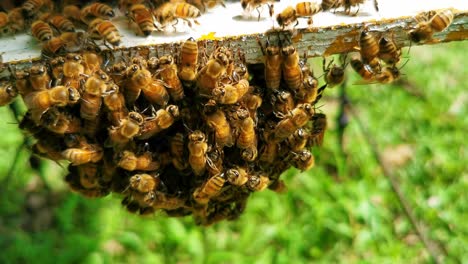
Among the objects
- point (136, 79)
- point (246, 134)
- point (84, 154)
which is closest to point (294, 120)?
point (246, 134)

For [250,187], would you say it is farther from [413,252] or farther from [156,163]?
[413,252]

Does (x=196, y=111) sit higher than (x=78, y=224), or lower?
higher

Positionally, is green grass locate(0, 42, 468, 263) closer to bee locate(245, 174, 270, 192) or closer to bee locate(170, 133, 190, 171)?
bee locate(245, 174, 270, 192)

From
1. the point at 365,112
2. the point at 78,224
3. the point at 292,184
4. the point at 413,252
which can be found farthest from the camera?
the point at 365,112

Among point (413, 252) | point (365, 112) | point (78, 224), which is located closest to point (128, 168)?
point (78, 224)

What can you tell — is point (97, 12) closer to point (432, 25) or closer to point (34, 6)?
point (34, 6)

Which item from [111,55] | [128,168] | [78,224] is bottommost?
[78,224]

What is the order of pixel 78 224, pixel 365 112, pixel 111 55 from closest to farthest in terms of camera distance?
pixel 111 55, pixel 78 224, pixel 365 112
